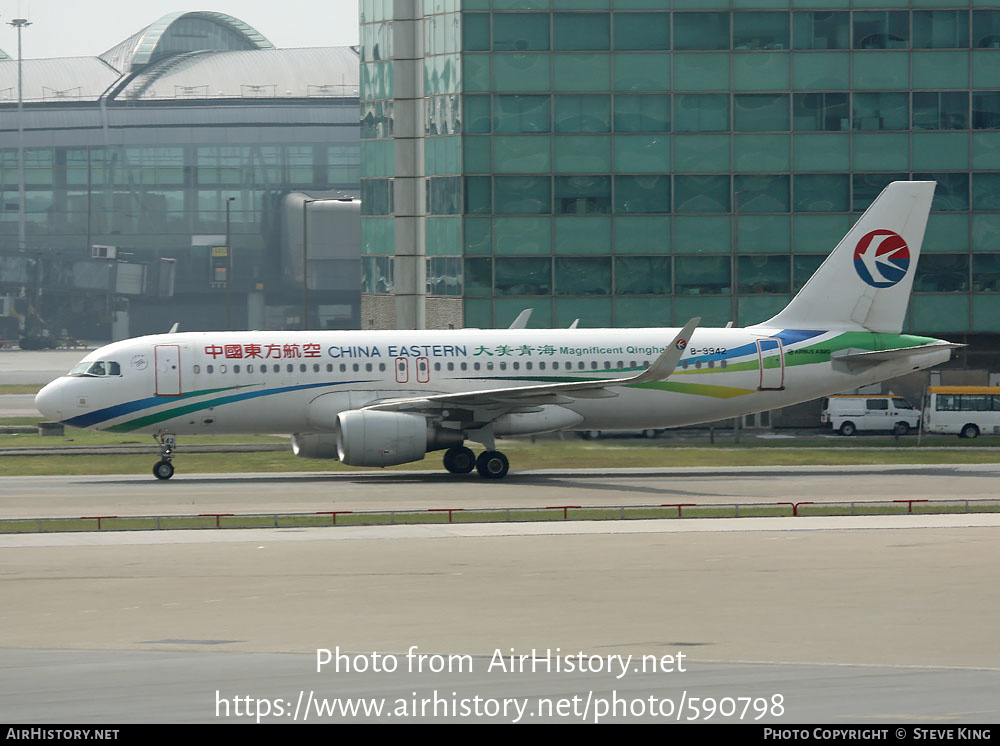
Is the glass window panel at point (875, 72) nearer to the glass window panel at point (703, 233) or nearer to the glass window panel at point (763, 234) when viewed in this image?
the glass window panel at point (763, 234)

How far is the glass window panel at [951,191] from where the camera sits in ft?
219

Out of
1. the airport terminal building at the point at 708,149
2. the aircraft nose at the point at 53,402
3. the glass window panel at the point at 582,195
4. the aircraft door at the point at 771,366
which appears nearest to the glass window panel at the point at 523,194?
the airport terminal building at the point at 708,149

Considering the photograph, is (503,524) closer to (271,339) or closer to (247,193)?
(271,339)

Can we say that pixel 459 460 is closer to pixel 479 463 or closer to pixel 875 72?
pixel 479 463

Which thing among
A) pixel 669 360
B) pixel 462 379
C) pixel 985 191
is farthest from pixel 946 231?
pixel 462 379

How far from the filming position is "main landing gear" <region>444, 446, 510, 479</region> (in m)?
46.1

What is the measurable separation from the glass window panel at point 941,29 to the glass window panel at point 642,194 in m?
12.8

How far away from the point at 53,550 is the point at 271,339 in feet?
55.8

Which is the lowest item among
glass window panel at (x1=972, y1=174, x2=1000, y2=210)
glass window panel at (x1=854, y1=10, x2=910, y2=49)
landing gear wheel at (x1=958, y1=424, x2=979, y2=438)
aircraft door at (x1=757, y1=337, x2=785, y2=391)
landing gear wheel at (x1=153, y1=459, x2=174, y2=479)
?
landing gear wheel at (x1=958, y1=424, x2=979, y2=438)

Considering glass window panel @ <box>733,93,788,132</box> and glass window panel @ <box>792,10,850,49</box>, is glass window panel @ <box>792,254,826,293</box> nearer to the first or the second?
glass window panel @ <box>733,93,788,132</box>

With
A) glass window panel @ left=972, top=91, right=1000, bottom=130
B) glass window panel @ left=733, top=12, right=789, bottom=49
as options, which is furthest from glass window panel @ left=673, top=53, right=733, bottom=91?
glass window panel @ left=972, top=91, right=1000, bottom=130

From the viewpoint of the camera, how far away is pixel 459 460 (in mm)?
46969

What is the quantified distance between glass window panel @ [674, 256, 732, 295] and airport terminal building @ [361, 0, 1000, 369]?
0.06m

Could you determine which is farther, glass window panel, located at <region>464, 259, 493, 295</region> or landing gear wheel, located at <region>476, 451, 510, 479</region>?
glass window panel, located at <region>464, 259, 493, 295</region>
